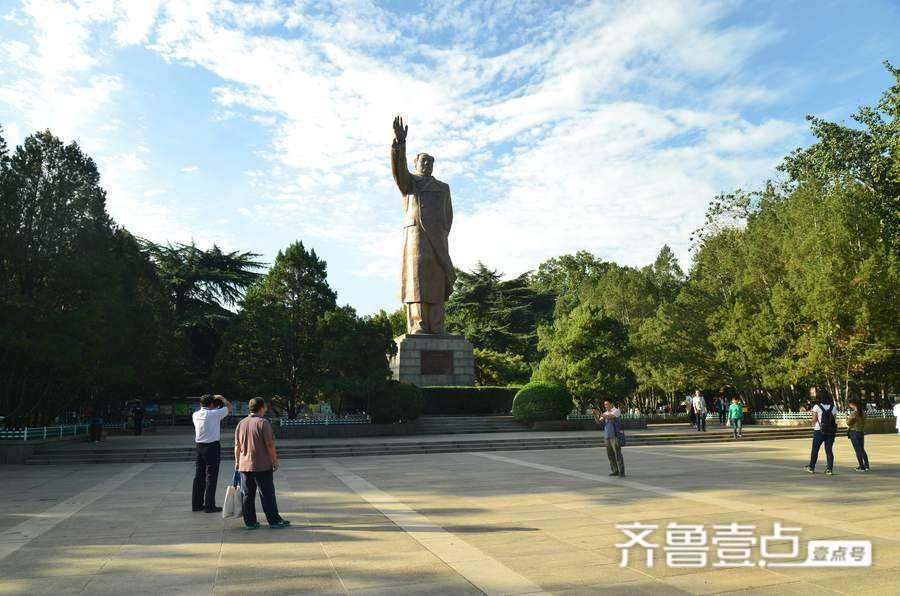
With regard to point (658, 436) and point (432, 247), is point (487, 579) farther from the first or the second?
point (432, 247)

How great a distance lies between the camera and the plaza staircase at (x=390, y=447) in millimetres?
16656

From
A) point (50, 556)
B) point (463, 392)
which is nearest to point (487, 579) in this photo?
point (50, 556)

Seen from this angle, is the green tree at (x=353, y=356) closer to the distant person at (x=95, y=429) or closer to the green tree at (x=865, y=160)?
the distant person at (x=95, y=429)

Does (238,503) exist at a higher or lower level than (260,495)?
lower

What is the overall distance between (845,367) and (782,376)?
227cm

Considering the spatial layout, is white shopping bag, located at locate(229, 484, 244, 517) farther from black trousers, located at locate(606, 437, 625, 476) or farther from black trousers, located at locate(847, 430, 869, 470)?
black trousers, located at locate(847, 430, 869, 470)

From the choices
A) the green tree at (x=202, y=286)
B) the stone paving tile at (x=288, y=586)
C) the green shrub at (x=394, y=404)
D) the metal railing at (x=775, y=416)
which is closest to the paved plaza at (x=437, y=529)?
the stone paving tile at (x=288, y=586)

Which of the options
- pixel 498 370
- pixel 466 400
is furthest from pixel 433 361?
pixel 498 370

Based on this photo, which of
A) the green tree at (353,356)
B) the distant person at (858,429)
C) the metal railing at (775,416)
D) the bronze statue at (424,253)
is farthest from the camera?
the bronze statue at (424,253)

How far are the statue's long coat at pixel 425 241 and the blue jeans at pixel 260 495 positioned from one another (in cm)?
2104

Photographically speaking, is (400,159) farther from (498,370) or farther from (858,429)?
(858,429)

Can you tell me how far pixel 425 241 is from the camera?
2859 centimetres

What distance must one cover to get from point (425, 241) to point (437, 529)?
21.8 metres

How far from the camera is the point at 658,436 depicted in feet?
69.7
